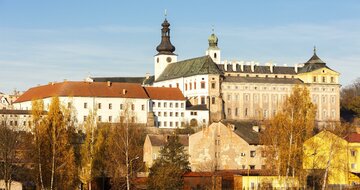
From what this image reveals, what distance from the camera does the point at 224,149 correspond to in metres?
69.0

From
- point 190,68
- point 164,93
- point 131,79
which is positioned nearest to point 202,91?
point 164,93

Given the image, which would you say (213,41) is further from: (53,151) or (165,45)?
(53,151)

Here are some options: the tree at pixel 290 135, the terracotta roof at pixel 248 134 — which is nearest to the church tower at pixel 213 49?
the terracotta roof at pixel 248 134

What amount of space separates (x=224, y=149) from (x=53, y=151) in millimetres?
22029

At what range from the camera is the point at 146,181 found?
55219 millimetres

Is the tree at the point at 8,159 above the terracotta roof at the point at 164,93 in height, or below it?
below

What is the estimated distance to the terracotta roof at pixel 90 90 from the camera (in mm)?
108438

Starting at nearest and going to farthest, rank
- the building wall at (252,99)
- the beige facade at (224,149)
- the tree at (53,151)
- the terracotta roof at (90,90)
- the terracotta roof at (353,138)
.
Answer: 1. the tree at (53,151)
2. the terracotta roof at (353,138)
3. the beige facade at (224,149)
4. the terracotta roof at (90,90)
5. the building wall at (252,99)

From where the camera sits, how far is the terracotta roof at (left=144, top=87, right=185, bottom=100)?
114 m

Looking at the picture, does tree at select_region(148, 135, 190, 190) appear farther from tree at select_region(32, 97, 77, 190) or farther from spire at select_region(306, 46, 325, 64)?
spire at select_region(306, 46, 325, 64)

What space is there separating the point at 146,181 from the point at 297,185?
10.4 meters

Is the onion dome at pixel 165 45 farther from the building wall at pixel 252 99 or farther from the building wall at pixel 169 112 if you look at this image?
the building wall at pixel 169 112

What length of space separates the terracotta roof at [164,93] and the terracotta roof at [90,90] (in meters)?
1.42

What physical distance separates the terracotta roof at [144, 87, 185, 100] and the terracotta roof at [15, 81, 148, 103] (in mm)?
1421
